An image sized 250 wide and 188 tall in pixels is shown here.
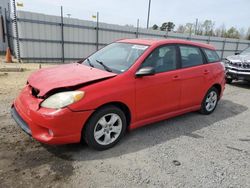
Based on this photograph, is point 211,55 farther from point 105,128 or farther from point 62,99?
point 62,99

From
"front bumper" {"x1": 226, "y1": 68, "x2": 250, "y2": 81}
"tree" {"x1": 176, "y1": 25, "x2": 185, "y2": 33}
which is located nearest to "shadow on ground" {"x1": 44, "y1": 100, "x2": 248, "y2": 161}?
"front bumper" {"x1": 226, "y1": 68, "x2": 250, "y2": 81}

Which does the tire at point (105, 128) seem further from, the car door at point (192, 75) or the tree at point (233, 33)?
the tree at point (233, 33)

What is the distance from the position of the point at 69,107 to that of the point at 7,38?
1367cm

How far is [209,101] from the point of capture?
530cm

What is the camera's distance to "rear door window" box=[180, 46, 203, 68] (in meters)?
4.46

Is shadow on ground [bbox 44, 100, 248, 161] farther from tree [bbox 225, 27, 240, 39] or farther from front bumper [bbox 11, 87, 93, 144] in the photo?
tree [bbox 225, 27, 240, 39]

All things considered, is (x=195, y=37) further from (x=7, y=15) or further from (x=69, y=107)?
(x=69, y=107)

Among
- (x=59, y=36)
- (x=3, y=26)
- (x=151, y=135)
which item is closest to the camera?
(x=151, y=135)

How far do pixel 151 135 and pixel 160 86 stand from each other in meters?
0.91

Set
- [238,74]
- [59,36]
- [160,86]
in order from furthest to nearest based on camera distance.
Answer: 1. [59,36]
2. [238,74]
3. [160,86]

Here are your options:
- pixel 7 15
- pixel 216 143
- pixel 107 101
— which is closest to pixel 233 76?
pixel 216 143

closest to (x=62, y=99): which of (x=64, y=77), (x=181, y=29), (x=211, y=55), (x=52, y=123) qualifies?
(x=52, y=123)

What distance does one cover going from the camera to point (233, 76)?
892 centimetres

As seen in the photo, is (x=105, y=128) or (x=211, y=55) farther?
(x=211, y=55)
